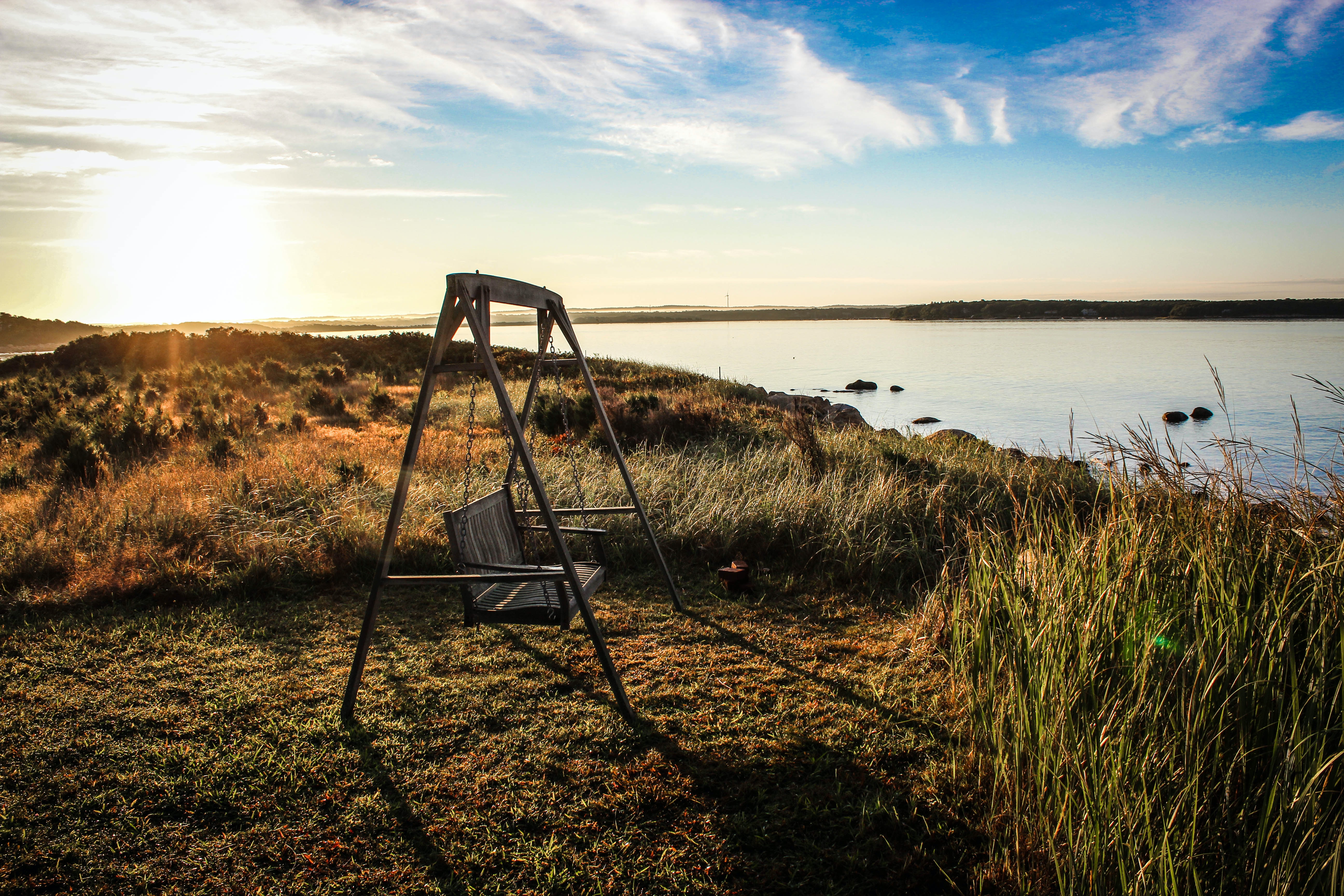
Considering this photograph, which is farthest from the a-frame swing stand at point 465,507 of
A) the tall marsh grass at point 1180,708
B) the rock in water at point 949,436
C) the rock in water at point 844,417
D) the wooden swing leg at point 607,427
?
the rock in water at point 844,417

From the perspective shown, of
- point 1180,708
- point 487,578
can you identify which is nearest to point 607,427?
point 487,578

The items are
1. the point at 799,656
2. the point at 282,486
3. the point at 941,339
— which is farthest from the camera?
the point at 941,339

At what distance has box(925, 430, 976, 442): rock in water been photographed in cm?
1180

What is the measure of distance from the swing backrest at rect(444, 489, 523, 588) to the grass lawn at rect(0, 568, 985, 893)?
640 mm

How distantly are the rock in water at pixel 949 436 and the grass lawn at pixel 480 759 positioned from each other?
25.0 ft

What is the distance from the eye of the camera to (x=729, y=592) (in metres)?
5.40

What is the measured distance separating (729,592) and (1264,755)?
3.64 meters

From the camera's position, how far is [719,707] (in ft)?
12.0

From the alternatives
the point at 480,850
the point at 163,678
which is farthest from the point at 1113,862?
the point at 163,678

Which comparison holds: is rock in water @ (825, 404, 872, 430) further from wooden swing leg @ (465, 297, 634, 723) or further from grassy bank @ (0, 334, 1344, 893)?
wooden swing leg @ (465, 297, 634, 723)

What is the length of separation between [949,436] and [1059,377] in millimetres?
34160

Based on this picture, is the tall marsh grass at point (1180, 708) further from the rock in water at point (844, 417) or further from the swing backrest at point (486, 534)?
the rock in water at point (844, 417)

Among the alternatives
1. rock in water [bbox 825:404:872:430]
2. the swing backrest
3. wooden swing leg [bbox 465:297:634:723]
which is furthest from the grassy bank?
rock in water [bbox 825:404:872:430]

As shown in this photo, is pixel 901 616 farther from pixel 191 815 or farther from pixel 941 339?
pixel 941 339
